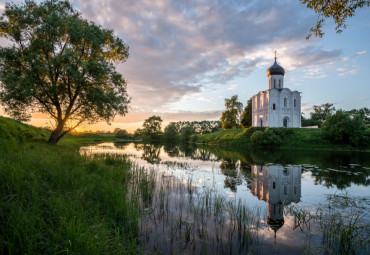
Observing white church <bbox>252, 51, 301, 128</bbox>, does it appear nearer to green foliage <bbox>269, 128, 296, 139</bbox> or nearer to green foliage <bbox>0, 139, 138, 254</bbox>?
green foliage <bbox>269, 128, 296, 139</bbox>

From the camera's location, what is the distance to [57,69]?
18062 mm

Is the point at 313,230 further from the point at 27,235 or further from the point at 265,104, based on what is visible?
the point at 265,104

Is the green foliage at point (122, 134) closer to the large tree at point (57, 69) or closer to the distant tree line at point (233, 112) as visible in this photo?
the distant tree line at point (233, 112)

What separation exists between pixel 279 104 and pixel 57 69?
6073cm

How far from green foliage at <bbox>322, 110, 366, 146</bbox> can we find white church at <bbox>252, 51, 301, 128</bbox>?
648 inches

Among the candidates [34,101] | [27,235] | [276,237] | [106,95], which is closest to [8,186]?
[27,235]

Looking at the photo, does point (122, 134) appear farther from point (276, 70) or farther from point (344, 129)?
point (344, 129)

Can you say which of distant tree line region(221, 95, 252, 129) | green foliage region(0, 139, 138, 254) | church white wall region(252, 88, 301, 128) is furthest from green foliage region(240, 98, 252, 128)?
green foliage region(0, 139, 138, 254)

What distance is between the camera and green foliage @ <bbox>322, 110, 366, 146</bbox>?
4128 cm

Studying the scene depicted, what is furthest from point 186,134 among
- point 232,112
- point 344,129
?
point 344,129

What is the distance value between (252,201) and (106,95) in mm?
16152

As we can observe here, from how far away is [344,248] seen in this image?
4.57 meters

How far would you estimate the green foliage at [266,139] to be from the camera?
4794cm

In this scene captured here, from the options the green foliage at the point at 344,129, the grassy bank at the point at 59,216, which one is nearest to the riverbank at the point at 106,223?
the grassy bank at the point at 59,216
